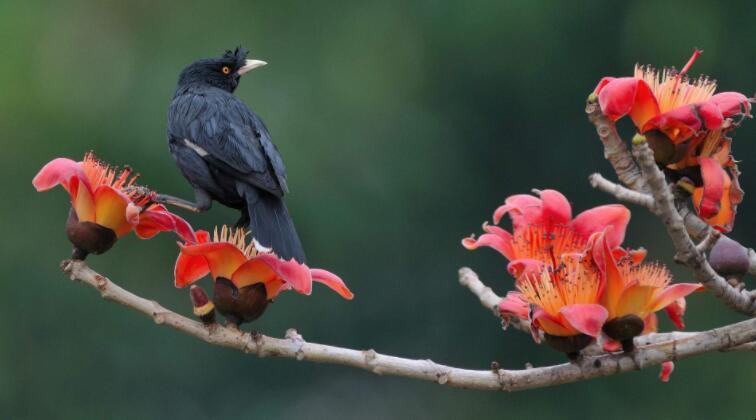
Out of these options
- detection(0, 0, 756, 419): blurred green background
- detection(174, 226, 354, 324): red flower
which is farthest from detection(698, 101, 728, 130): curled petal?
detection(0, 0, 756, 419): blurred green background

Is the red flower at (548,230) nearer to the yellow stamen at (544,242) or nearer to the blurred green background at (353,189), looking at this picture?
the yellow stamen at (544,242)

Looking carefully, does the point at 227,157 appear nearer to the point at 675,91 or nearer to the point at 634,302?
the point at 675,91

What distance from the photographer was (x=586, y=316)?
1.76 meters

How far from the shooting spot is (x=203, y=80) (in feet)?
11.3

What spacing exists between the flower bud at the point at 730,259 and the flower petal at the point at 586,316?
280mm

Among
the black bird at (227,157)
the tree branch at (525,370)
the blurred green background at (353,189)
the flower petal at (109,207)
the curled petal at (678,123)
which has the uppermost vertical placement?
the blurred green background at (353,189)

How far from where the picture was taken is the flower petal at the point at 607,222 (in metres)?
1.96

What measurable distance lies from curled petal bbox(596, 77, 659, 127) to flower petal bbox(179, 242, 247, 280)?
0.57 meters

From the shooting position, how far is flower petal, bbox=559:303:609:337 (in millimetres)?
1741

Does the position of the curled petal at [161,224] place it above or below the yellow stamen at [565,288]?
above

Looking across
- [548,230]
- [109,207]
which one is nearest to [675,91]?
[548,230]

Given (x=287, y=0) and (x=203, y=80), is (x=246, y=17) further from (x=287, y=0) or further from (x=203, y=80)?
(x=203, y=80)

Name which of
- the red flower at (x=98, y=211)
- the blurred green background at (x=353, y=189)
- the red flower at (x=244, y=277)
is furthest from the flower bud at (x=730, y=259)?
the blurred green background at (x=353, y=189)

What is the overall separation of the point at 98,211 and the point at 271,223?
1.63ft
